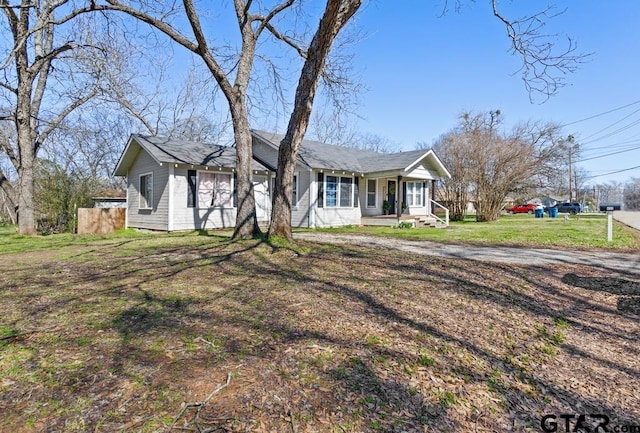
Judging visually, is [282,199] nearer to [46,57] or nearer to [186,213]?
[186,213]

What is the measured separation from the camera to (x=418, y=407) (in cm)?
235

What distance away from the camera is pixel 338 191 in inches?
662

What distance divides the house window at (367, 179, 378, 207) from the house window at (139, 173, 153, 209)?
34.6 ft

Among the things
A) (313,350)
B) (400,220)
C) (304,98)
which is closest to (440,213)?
(400,220)

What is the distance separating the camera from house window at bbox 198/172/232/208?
558 inches

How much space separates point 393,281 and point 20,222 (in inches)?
556

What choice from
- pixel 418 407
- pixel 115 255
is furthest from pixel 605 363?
pixel 115 255

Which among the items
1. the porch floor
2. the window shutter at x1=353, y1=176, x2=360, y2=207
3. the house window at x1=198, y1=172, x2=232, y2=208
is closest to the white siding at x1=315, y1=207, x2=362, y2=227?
the window shutter at x1=353, y1=176, x2=360, y2=207

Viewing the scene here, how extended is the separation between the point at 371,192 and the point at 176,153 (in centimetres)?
999

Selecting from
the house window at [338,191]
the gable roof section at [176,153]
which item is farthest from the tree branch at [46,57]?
the house window at [338,191]

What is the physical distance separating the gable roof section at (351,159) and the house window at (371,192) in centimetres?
102

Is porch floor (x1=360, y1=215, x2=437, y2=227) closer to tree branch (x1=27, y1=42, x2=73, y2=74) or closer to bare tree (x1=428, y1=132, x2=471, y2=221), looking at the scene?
bare tree (x1=428, y1=132, x2=471, y2=221)

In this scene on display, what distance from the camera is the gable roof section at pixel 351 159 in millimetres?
16250

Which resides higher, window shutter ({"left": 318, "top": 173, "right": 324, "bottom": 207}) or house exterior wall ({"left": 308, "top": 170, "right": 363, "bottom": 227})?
window shutter ({"left": 318, "top": 173, "right": 324, "bottom": 207})
